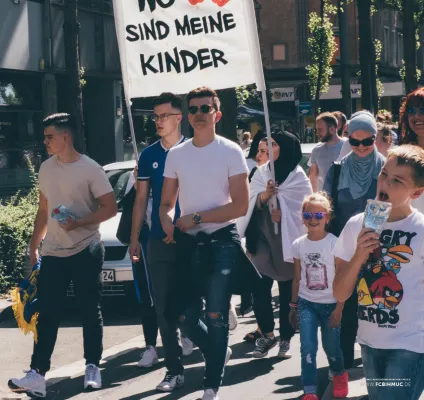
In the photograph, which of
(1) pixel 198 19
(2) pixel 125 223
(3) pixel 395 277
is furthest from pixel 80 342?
(3) pixel 395 277

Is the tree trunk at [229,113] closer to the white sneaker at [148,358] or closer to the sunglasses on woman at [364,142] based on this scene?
the white sneaker at [148,358]

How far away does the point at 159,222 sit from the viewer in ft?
21.8

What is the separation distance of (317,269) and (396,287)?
7.64 ft

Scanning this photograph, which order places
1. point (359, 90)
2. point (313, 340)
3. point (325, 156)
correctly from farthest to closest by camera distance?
point (359, 90), point (325, 156), point (313, 340)

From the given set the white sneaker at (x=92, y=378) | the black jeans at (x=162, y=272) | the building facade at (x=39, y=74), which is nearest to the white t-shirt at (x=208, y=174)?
the black jeans at (x=162, y=272)

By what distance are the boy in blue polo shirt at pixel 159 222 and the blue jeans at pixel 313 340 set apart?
930 mm

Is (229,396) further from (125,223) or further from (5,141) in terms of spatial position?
(5,141)

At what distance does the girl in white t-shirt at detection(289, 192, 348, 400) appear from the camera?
6.34 m

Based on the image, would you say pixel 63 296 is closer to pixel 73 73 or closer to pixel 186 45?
pixel 186 45

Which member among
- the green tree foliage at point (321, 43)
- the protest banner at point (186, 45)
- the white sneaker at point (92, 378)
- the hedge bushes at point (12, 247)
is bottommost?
the white sneaker at point (92, 378)

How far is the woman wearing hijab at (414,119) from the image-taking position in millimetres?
5547

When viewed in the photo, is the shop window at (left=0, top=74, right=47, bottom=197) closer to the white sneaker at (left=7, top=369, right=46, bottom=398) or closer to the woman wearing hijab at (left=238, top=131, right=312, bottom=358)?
the woman wearing hijab at (left=238, top=131, right=312, bottom=358)

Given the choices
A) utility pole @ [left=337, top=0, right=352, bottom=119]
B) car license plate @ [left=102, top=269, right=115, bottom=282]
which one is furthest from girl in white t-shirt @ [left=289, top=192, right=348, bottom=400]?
utility pole @ [left=337, top=0, right=352, bottom=119]

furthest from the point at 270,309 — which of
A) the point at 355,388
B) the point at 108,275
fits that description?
the point at 108,275
